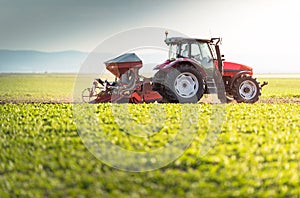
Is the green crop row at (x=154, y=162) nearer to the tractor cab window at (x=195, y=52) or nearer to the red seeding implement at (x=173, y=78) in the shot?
the red seeding implement at (x=173, y=78)

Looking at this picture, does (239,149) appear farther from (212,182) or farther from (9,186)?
(9,186)

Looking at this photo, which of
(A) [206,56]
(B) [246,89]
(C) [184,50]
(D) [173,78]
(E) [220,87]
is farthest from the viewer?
(B) [246,89]

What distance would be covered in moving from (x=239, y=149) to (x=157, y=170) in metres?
1.58

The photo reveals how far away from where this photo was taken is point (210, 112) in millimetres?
10172

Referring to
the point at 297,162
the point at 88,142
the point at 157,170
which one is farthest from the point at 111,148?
the point at 297,162

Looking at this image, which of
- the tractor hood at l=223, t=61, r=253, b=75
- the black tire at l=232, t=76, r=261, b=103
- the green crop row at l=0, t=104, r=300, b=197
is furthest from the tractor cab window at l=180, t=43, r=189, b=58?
the green crop row at l=0, t=104, r=300, b=197

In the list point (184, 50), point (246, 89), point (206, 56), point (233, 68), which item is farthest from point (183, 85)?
point (246, 89)

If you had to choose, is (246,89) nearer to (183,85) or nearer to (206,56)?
(206,56)

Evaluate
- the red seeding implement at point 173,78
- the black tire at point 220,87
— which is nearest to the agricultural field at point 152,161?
the red seeding implement at point 173,78

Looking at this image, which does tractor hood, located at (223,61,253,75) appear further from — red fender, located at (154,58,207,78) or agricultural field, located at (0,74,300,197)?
agricultural field, located at (0,74,300,197)

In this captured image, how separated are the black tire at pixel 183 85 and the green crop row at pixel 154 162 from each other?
8.63 feet

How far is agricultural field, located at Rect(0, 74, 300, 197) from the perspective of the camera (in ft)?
16.7

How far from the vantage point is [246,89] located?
45.8ft

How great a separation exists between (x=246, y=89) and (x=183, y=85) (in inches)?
106
